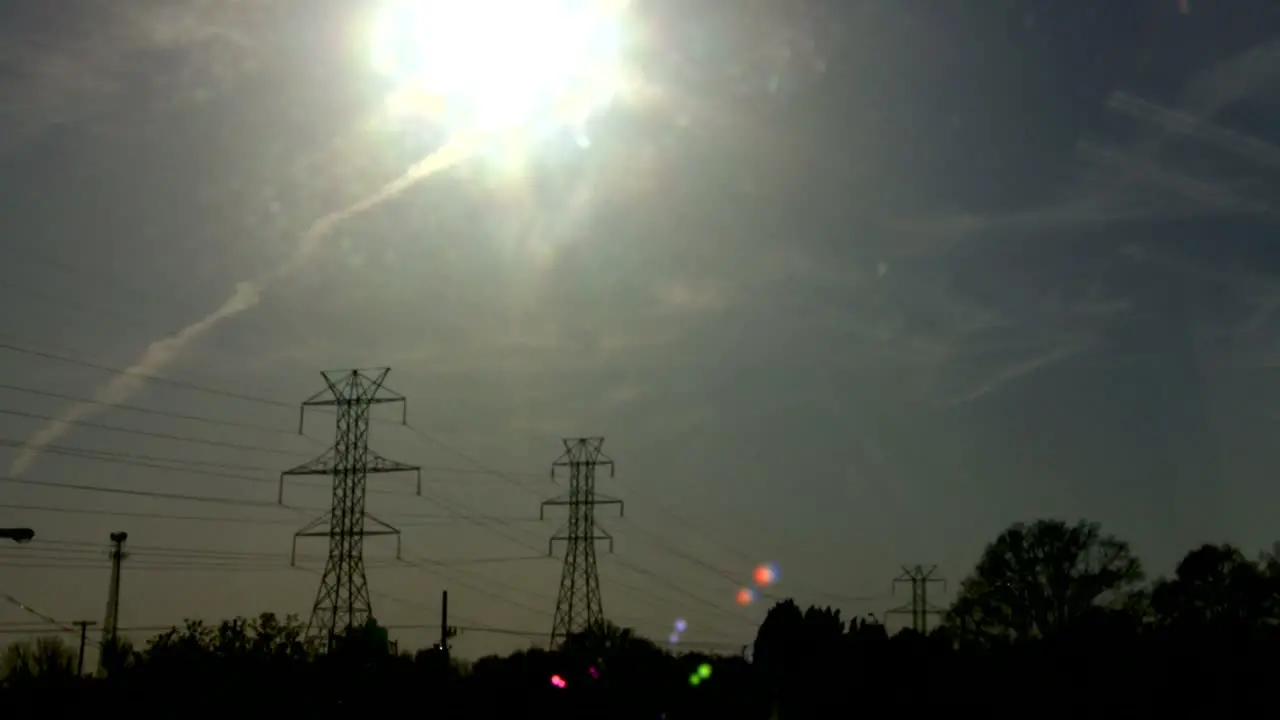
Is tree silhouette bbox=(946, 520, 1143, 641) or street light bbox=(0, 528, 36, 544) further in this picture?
tree silhouette bbox=(946, 520, 1143, 641)

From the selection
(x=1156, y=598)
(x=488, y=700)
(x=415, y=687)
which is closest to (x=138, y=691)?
(x=415, y=687)

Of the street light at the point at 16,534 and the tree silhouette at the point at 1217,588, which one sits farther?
the tree silhouette at the point at 1217,588

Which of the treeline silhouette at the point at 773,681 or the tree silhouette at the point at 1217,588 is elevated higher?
the tree silhouette at the point at 1217,588

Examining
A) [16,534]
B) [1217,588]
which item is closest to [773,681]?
[16,534]

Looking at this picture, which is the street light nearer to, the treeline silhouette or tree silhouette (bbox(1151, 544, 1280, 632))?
the treeline silhouette

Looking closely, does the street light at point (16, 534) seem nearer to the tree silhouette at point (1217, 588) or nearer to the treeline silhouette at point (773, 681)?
the treeline silhouette at point (773, 681)

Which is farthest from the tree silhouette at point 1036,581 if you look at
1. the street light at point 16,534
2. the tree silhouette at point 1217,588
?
the street light at point 16,534

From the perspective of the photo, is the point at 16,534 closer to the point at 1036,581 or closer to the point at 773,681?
the point at 773,681

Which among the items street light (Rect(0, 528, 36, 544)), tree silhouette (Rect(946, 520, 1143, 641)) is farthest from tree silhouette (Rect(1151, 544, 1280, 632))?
street light (Rect(0, 528, 36, 544))

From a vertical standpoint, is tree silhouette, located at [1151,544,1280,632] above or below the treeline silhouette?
above

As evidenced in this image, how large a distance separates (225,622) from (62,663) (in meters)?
21.9

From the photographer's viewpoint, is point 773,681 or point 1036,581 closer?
point 773,681

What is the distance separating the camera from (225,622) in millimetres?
49062

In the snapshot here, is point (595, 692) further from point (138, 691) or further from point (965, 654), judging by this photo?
point (138, 691)
